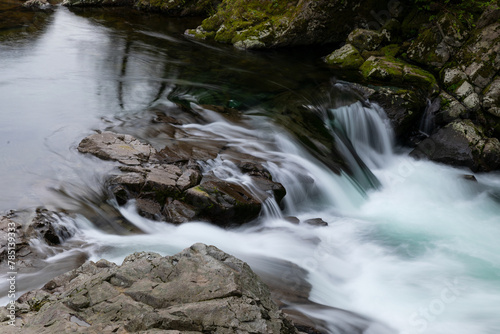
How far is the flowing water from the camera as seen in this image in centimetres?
500

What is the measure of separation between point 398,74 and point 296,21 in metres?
4.51

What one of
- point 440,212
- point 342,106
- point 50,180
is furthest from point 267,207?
point 342,106

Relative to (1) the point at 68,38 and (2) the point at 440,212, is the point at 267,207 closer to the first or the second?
(2) the point at 440,212

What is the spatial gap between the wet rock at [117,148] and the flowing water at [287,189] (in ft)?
0.65

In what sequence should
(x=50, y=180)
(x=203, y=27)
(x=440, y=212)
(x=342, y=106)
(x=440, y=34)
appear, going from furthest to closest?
(x=203, y=27) → (x=440, y=34) → (x=342, y=106) → (x=440, y=212) → (x=50, y=180)

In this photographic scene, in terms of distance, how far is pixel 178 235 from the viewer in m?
5.34

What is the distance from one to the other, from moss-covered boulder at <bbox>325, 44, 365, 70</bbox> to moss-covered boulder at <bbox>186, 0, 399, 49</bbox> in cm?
146

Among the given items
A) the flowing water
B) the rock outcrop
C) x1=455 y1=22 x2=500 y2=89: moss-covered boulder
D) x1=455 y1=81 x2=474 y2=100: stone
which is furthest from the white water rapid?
x1=455 y1=22 x2=500 y2=89: moss-covered boulder

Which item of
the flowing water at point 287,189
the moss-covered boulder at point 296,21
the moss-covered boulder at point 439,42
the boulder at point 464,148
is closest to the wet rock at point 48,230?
the flowing water at point 287,189

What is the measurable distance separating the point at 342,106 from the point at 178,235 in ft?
19.4

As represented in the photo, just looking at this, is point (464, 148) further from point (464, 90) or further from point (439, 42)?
point (439, 42)

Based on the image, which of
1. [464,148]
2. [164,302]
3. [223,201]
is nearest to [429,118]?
[464,148]

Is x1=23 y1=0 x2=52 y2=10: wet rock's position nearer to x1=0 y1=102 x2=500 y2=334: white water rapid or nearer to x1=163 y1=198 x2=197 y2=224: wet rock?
x1=0 y1=102 x2=500 y2=334: white water rapid

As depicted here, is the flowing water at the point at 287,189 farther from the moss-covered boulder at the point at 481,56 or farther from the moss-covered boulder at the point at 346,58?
the moss-covered boulder at the point at 481,56
